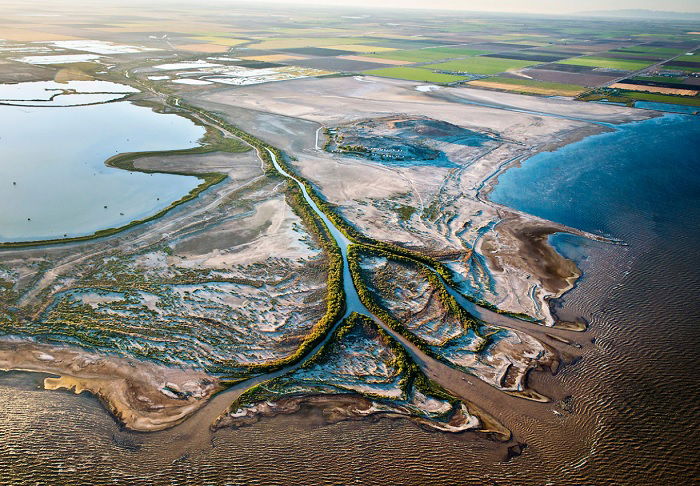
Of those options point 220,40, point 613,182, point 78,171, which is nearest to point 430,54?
point 220,40

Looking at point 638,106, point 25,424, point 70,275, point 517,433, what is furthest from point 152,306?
point 638,106

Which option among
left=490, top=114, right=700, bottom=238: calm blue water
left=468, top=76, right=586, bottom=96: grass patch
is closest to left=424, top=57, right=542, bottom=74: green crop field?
left=468, top=76, right=586, bottom=96: grass patch

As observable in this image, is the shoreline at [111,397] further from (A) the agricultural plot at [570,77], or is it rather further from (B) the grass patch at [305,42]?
(B) the grass patch at [305,42]

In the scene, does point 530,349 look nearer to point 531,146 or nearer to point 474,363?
point 474,363

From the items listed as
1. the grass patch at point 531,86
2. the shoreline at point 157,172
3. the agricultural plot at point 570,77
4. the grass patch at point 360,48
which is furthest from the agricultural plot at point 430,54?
the shoreline at point 157,172

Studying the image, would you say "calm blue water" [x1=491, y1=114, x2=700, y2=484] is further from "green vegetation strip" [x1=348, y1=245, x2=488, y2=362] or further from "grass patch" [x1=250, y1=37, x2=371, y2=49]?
"grass patch" [x1=250, y1=37, x2=371, y2=49]
